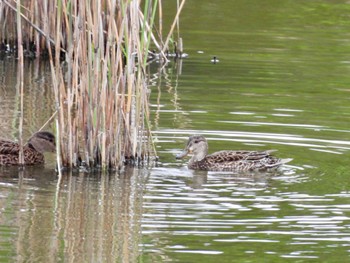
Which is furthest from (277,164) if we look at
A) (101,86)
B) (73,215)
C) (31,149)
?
(73,215)

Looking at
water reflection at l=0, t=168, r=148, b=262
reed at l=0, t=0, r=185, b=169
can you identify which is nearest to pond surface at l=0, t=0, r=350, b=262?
water reflection at l=0, t=168, r=148, b=262

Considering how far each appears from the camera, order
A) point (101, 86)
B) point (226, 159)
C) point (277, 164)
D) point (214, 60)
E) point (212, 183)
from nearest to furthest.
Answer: point (101, 86) < point (212, 183) < point (277, 164) < point (226, 159) < point (214, 60)

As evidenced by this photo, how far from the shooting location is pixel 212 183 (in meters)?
11.8

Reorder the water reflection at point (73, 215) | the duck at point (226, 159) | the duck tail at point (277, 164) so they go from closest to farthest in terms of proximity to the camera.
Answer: the water reflection at point (73, 215), the duck tail at point (277, 164), the duck at point (226, 159)

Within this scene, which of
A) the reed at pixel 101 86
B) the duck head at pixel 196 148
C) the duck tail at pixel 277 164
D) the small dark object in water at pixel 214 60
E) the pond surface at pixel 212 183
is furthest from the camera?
the small dark object in water at pixel 214 60

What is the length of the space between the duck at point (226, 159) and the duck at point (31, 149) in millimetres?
1335

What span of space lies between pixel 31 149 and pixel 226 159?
1.95m

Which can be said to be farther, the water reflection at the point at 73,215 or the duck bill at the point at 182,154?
the duck bill at the point at 182,154

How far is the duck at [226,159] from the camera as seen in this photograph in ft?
40.2

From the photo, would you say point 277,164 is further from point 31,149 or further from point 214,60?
point 214,60

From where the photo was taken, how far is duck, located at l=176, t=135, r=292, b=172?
1225 centimetres

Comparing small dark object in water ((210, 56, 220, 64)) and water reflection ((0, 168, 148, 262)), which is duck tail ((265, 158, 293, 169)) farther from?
small dark object in water ((210, 56, 220, 64))

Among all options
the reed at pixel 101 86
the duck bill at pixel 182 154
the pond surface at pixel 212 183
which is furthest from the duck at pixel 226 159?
the reed at pixel 101 86

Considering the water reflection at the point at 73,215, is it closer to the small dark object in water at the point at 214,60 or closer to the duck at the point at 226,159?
the duck at the point at 226,159
